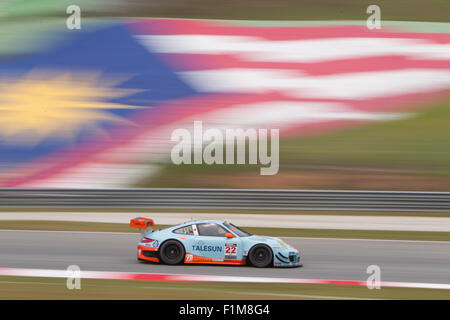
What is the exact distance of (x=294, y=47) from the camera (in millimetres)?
24297

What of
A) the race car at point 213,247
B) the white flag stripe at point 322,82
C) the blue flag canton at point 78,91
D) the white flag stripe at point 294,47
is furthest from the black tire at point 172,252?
the white flag stripe at point 294,47

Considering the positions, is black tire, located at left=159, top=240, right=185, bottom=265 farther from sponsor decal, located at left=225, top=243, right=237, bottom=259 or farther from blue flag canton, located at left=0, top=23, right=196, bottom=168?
blue flag canton, located at left=0, top=23, right=196, bottom=168

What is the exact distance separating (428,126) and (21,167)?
13509mm

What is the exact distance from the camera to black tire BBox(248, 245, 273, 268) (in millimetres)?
10695

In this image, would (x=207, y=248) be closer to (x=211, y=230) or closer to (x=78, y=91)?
(x=211, y=230)

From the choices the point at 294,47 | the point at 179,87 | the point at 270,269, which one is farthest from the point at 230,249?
the point at 294,47

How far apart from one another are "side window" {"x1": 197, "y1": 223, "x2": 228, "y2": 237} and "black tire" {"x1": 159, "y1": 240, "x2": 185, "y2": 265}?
1.45 feet

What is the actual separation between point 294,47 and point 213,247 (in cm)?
1496

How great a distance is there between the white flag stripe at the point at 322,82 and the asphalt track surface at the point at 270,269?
960 centimetres

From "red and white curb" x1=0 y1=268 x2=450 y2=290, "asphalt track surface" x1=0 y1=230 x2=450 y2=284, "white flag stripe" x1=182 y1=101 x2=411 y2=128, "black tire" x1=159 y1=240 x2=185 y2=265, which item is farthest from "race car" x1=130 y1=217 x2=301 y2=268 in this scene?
"white flag stripe" x1=182 y1=101 x2=411 y2=128

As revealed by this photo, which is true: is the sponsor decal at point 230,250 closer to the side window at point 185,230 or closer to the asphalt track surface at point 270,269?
the asphalt track surface at point 270,269

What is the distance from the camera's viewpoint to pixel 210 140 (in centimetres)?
2083

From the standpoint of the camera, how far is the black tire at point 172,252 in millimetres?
10867
